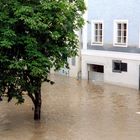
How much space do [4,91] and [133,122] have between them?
215 inches

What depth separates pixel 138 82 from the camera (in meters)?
28.5

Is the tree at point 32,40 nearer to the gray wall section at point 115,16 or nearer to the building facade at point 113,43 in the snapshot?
the gray wall section at point 115,16

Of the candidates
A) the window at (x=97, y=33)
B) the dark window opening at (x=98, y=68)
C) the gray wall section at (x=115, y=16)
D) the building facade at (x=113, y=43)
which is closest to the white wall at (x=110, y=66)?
the building facade at (x=113, y=43)

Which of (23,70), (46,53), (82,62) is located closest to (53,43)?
(46,53)

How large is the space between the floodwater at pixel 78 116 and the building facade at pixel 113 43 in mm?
1681

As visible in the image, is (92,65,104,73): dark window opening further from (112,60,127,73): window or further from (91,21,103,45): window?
(112,60,127,73): window

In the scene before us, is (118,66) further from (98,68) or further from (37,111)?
(37,111)

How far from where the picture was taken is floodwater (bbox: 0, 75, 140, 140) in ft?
54.9

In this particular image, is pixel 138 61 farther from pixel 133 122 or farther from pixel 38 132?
pixel 38 132

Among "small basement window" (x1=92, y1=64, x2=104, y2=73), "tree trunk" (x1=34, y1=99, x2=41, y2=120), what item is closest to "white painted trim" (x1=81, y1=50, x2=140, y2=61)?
"small basement window" (x1=92, y1=64, x2=104, y2=73)

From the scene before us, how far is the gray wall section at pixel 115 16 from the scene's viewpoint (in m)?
28.9

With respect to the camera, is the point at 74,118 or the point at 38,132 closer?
the point at 38,132

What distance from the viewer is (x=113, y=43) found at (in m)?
30.7

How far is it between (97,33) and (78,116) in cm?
1330
